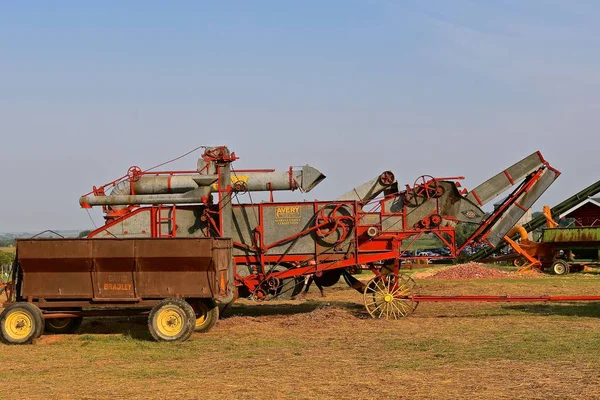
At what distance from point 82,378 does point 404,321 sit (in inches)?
332

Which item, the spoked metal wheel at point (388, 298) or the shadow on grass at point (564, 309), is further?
the spoked metal wheel at point (388, 298)

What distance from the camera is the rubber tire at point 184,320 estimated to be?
49.8 ft

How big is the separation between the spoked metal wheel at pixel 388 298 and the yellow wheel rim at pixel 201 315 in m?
3.98

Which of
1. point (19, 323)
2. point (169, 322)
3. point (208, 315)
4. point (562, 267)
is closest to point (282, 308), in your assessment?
point (208, 315)

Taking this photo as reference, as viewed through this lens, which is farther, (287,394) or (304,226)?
(304,226)

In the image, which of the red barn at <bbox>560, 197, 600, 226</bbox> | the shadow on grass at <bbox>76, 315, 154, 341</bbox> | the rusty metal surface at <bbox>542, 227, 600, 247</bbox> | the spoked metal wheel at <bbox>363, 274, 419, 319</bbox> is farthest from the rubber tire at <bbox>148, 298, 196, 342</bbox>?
the red barn at <bbox>560, 197, 600, 226</bbox>

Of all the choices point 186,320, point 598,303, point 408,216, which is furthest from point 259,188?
point 598,303

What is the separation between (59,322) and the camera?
1730 cm

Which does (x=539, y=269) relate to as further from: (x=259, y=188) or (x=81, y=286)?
(x=81, y=286)

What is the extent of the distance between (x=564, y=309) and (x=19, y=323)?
41.3ft

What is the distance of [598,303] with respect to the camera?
20.8m

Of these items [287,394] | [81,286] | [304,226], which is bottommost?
[287,394]

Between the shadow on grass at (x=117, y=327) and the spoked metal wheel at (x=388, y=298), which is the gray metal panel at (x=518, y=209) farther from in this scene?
the shadow on grass at (x=117, y=327)

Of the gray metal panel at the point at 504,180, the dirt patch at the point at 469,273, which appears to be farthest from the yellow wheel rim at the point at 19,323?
the dirt patch at the point at 469,273
